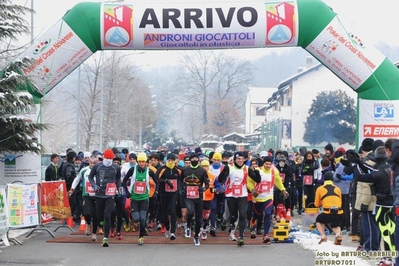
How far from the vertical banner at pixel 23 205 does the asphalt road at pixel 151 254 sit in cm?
64

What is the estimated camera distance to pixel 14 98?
48.1 ft

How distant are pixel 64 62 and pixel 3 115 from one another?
313 cm

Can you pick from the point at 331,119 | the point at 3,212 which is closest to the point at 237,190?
the point at 3,212

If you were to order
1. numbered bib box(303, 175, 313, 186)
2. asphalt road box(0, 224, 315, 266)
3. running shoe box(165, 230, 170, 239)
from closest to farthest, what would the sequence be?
asphalt road box(0, 224, 315, 266), running shoe box(165, 230, 170, 239), numbered bib box(303, 175, 313, 186)

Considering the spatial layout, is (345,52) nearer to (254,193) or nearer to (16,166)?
(254,193)

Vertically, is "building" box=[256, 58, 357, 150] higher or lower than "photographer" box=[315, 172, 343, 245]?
higher

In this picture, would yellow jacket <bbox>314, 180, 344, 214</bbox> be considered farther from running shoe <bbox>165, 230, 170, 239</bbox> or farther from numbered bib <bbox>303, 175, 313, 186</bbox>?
numbered bib <bbox>303, 175, 313, 186</bbox>

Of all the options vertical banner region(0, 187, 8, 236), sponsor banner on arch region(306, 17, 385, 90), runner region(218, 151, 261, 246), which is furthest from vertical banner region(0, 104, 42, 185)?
sponsor banner on arch region(306, 17, 385, 90)

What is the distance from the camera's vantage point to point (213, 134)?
95.5 meters

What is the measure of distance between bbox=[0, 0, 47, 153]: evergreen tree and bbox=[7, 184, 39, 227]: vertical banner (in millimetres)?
895

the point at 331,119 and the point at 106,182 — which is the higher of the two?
the point at 331,119

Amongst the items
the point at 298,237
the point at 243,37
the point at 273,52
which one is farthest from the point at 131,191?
the point at 273,52

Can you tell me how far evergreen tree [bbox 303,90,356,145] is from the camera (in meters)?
58.7

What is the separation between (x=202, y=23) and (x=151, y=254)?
21.6 ft
